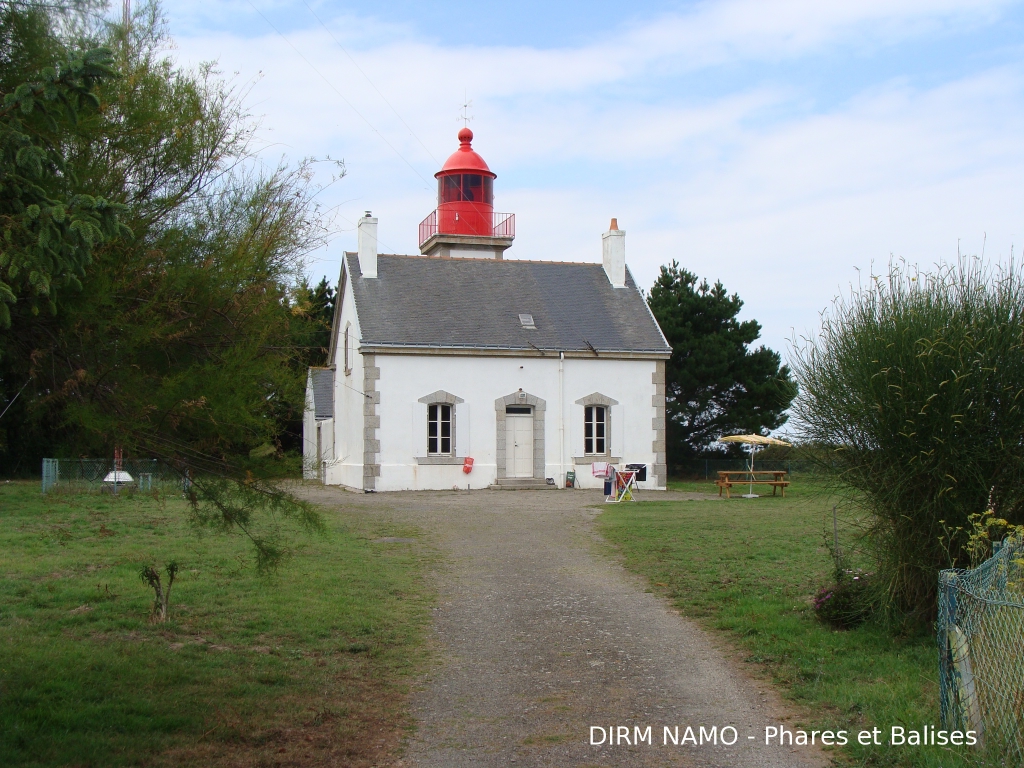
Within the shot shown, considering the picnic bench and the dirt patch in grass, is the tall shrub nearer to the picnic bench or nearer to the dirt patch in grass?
the dirt patch in grass

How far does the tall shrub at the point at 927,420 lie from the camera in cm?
658

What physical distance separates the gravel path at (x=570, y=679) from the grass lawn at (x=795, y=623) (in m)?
0.27

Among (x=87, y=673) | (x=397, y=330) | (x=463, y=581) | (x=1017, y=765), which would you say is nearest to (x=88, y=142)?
(x=87, y=673)

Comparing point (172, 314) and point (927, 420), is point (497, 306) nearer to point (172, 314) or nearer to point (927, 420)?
point (927, 420)

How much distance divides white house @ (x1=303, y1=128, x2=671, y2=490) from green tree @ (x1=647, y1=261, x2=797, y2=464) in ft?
12.6

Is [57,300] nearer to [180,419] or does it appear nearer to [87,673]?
[180,419]

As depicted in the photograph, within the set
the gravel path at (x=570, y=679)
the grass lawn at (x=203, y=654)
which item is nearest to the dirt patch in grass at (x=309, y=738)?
the grass lawn at (x=203, y=654)

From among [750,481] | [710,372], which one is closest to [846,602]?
[750,481]

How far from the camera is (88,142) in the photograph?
4.68 meters

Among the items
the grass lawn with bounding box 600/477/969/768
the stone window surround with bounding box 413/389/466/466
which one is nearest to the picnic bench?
the stone window surround with bounding box 413/389/466/466

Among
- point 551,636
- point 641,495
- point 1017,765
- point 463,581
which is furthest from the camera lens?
point 641,495

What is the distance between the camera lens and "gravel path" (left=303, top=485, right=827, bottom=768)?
505cm

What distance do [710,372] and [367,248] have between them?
1124 centimetres

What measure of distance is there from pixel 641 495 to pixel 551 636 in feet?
52.2
